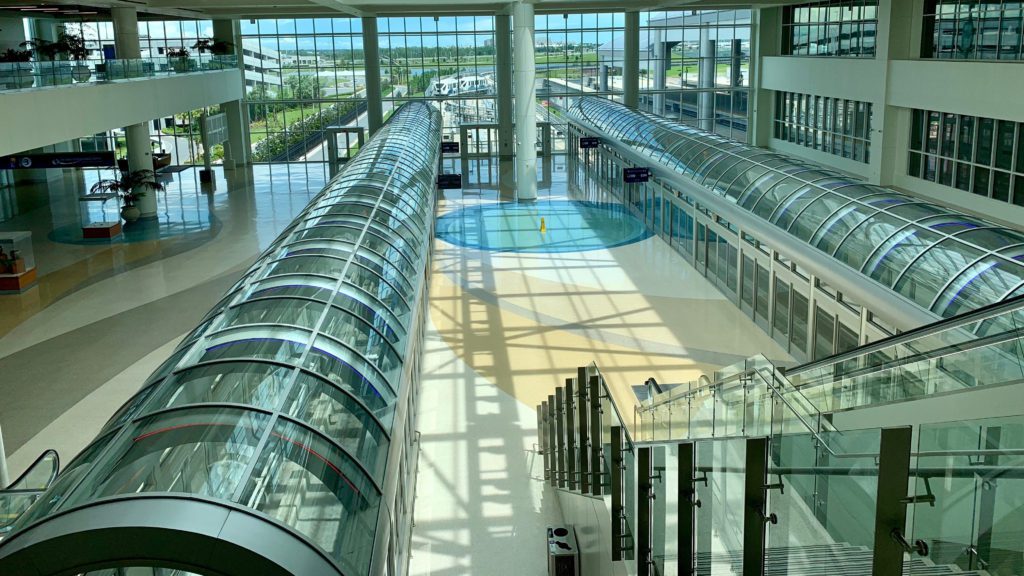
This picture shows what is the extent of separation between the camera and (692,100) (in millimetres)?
42375

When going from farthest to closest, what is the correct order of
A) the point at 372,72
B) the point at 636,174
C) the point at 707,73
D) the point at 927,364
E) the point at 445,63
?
the point at 445,63 < the point at 707,73 < the point at 372,72 < the point at 636,174 < the point at 927,364

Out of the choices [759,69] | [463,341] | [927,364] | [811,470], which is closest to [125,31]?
[463,341]

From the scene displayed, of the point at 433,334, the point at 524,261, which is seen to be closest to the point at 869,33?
the point at 524,261

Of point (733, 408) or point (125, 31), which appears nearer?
point (733, 408)

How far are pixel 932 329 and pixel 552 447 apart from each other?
4.38 m

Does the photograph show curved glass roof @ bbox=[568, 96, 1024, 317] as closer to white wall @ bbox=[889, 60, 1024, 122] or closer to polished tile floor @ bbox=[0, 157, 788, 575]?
polished tile floor @ bbox=[0, 157, 788, 575]

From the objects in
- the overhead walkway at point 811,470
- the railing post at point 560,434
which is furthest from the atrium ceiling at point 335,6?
the overhead walkway at point 811,470

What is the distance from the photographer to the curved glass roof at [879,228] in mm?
10867

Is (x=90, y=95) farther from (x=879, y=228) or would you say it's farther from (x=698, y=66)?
(x=698, y=66)

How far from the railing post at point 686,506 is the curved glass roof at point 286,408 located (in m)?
1.89

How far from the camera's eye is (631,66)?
3906cm

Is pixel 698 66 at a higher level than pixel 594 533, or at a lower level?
higher

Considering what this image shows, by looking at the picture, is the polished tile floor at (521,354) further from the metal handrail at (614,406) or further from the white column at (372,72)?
the white column at (372,72)

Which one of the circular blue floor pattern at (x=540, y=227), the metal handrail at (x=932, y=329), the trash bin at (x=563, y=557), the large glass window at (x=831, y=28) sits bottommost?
the trash bin at (x=563, y=557)
